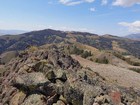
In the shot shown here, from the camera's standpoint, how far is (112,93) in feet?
96.2

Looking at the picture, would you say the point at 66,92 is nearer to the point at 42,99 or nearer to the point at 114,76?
the point at 42,99

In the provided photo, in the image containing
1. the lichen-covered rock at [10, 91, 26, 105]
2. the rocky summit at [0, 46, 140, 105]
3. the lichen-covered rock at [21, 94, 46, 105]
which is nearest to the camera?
the rocky summit at [0, 46, 140, 105]

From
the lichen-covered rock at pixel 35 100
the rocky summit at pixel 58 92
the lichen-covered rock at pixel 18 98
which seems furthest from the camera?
the lichen-covered rock at pixel 18 98

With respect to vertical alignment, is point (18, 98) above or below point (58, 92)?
below

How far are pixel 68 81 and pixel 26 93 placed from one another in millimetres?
5225

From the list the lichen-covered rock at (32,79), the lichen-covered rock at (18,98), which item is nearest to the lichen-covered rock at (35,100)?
the lichen-covered rock at (18,98)

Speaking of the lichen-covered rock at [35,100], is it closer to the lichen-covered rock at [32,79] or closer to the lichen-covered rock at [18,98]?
the lichen-covered rock at [18,98]

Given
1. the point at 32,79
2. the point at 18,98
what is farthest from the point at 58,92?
the point at 18,98

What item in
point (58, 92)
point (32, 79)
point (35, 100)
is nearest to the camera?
point (35, 100)

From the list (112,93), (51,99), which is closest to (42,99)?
(51,99)

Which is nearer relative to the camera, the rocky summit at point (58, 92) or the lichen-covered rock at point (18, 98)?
the rocky summit at point (58, 92)

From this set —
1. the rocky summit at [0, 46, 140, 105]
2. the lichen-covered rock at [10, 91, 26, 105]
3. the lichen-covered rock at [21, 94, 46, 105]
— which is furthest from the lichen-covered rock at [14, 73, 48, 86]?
the lichen-covered rock at [21, 94, 46, 105]

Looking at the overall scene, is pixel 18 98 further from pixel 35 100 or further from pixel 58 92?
pixel 58 92

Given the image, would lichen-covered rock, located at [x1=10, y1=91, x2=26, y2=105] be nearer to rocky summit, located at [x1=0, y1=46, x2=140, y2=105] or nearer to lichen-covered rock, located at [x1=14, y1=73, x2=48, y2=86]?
rocky summit, located at [x1=0, y1=46, x2=140, y2=105]
